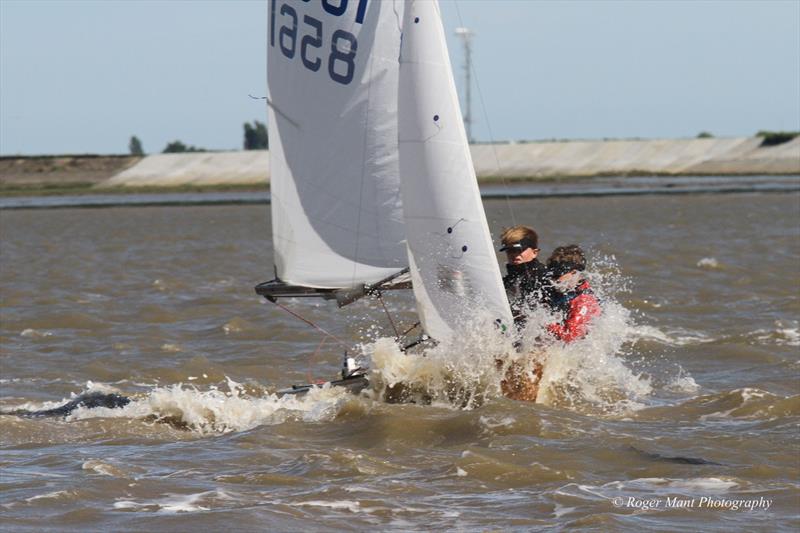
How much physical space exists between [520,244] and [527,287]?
0.37 metres

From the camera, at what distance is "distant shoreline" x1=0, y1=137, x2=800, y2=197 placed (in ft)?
267

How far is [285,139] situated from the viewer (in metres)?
11.8

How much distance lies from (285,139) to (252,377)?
3.53 meters

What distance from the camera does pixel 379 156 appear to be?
451 inches

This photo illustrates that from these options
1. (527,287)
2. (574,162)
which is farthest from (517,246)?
(574,162)

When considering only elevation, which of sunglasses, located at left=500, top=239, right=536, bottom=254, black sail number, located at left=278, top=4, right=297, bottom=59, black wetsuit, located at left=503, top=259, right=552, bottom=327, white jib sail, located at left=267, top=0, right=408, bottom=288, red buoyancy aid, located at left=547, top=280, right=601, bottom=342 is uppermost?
black sail number, located at left=278, top=4, right=297, bottom=59

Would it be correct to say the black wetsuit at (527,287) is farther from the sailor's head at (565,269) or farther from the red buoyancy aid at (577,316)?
the red buoyancy aid at (577,316)

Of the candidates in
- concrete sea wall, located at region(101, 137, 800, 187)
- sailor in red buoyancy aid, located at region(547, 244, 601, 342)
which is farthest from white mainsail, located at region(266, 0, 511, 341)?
concrete sea wall, located at region(101, 137, 800, 187)

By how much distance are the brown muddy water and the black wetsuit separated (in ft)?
1.42

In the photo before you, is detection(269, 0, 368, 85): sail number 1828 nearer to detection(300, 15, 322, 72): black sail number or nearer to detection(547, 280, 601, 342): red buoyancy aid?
detection(300, 15, 322, 72): black sail number

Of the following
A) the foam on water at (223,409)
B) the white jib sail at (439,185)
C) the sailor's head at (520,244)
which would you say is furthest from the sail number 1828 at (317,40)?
the foam on water at (223,409)

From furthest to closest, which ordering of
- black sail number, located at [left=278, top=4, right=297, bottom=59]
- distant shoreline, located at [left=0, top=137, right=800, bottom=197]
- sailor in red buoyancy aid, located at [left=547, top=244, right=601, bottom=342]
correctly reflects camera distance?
distant shoreline, located at [left=0, top=137, right=800, bottom=197] → sailor in red buoyancy aid, located at [left=547, top=244, right=601, bottom=342] → black sail number, located at [left=278, top=4, right=297, bottom=59]

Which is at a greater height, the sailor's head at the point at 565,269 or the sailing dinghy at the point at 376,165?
the sailing dinghy at the point at 376,165

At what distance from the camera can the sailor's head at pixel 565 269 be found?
1149 centimetres
